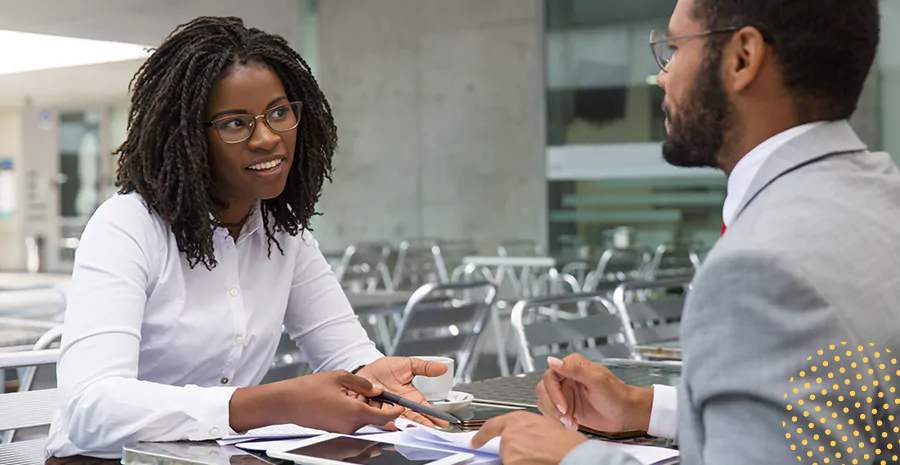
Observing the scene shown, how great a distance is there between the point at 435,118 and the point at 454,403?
7.11m

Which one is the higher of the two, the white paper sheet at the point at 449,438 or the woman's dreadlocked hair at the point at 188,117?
the woman's dreadlocked hair at the point at 188,117

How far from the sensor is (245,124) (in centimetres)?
162

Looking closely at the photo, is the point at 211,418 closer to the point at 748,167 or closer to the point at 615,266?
the point at 748,167

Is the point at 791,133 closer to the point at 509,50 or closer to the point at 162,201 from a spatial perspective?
the point at 162,201

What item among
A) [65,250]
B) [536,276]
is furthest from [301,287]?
[65,250]

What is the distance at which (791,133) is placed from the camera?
96 cm

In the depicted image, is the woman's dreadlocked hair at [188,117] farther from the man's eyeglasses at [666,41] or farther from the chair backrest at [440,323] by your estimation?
the chair backrest at [440,323]

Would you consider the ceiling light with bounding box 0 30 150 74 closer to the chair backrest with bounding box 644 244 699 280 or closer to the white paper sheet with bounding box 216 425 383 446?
the chair backrest with bounding box 644 244 699 280

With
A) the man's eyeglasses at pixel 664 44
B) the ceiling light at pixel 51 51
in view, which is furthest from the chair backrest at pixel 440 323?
the ceiling light at pixel 51 51

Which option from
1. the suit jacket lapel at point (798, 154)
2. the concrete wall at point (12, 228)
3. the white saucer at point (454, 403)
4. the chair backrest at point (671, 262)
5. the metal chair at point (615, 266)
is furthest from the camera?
the concrete wall at point (12, 228)

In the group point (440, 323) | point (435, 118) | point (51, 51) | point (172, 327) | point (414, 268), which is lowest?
point (414, 268)

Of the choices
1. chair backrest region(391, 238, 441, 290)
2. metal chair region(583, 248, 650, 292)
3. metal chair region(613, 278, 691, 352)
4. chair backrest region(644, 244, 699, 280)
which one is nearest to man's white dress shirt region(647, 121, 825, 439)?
metal chair region(613, 278, 691, 352)

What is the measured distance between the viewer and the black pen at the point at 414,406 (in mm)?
1306

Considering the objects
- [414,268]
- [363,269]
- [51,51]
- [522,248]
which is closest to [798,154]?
[363,269]
